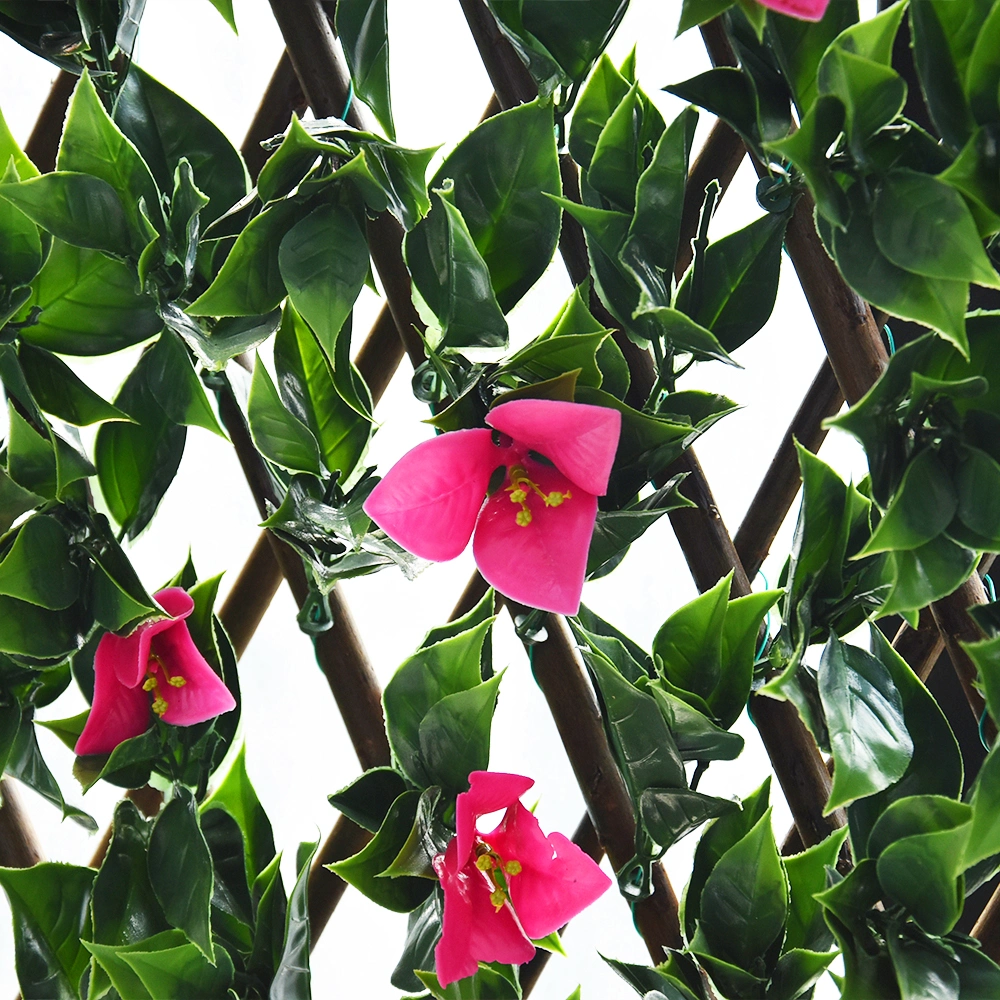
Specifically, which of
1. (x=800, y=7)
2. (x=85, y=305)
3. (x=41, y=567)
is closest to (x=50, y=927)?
(x=41, y=567)

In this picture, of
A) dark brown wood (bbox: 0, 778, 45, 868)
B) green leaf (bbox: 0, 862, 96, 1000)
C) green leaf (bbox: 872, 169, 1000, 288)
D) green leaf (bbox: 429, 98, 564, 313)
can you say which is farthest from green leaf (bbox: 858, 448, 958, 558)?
dark brown wood (bbox: 0, 778, 45, 868)

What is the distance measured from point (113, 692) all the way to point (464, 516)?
203mm

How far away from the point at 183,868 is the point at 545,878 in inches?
6.9

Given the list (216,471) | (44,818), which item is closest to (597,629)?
(216,471)

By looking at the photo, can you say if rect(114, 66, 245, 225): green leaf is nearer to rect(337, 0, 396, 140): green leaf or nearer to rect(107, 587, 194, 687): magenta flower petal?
rect(337, 0, 396, 140): green leaf

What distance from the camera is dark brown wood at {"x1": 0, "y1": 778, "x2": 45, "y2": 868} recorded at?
687 mm

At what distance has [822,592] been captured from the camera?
424 mm

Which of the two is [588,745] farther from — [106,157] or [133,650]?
[106,157]

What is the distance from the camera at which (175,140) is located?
0.46 meters

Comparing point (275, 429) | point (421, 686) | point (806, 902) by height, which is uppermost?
point (275, 429)

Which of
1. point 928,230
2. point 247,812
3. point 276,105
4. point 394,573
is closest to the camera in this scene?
point 928,230

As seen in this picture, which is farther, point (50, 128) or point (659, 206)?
point (50, 128)

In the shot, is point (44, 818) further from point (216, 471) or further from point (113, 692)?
point (113, 692)

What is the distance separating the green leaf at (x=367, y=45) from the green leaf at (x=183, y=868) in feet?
1.08
